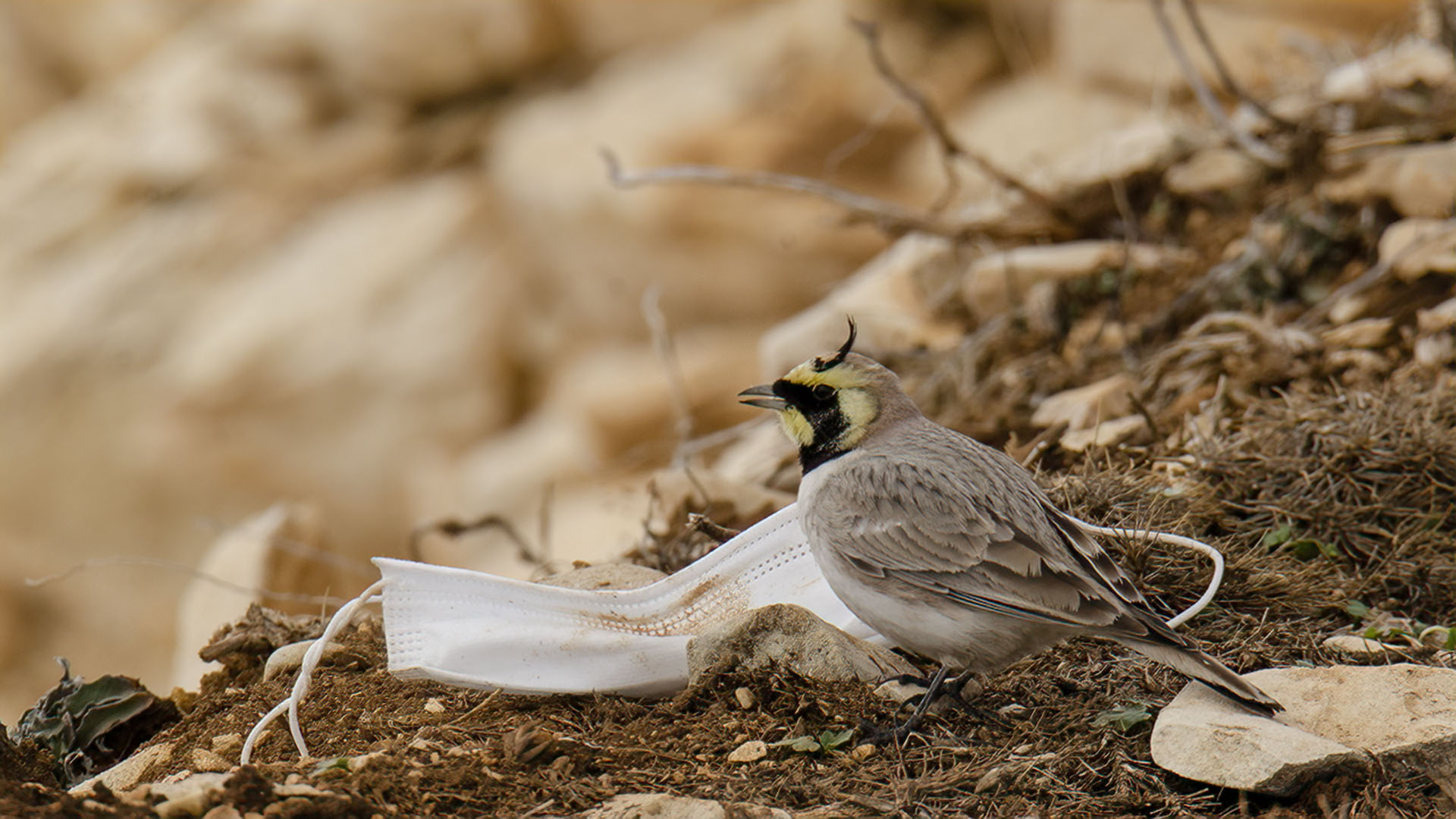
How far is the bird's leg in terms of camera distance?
2.13 metres

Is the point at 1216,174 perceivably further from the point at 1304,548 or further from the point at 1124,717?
the point at 1124,717

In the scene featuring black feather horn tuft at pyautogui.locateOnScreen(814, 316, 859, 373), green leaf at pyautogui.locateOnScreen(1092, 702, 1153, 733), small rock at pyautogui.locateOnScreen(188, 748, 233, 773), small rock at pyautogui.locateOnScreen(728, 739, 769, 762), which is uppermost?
black feather horn tuft at pyautogui.locateOnScreen(814, 316, 859, 373)

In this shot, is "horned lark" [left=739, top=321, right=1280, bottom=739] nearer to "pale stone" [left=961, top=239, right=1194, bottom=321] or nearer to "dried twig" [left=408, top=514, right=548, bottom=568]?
"dried twig" [left=408, top=514, right=548, bottom=568]

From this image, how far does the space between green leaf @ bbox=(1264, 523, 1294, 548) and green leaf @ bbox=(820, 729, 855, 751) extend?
1.23m

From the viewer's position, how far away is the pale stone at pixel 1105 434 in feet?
11.1

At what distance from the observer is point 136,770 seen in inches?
88.4

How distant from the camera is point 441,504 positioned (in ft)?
36.3

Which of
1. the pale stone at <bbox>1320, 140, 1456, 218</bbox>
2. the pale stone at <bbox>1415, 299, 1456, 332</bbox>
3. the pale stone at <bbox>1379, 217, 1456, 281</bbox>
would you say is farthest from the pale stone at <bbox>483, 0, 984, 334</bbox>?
the pale stone at <bbox>1415, 299, 1456, 332</bbox>

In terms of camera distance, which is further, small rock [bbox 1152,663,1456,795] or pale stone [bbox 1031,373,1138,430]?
pale stone [bbox 1031,373,1138,430]

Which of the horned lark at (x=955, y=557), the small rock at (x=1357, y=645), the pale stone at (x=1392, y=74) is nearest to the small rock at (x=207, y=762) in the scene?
the horned lark at (x=955, y=557)

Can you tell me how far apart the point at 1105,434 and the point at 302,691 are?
2.25 m

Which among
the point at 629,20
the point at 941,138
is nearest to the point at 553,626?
the point at 941,138

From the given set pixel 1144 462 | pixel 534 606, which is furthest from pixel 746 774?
pixel 1144 462

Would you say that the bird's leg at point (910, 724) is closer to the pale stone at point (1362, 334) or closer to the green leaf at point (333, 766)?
the green leaf at point (333, 766)
